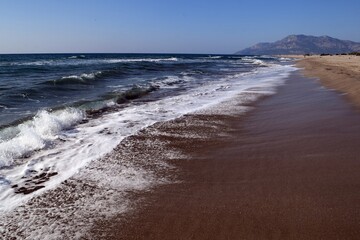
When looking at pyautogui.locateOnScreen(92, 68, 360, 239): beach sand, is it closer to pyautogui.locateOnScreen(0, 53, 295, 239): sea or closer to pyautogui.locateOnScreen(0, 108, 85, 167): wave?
pyautogui.locateOnScreen(0, 53, 295, 239): sea

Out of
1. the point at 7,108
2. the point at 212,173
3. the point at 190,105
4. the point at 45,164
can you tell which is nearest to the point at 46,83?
the point at 7,108

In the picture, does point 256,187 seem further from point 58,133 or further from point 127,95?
point 127,95

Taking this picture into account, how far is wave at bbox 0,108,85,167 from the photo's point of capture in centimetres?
666

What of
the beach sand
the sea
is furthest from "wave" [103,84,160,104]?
the beach sand

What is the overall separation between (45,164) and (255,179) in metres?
3.59

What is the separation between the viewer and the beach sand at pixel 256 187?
3781 mm

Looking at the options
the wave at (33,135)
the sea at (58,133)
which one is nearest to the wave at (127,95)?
the sea at (58,133)

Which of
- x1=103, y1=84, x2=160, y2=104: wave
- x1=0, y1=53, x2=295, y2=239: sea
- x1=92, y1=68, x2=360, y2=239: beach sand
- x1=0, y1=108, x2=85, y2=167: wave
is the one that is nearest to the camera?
x1=92, y1=68, x2=360, y2=239: beach sand

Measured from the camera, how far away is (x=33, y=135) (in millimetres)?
7383

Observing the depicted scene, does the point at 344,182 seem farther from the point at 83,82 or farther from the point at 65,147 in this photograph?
the point at 83,82

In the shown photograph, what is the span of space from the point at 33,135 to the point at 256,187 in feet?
16.0

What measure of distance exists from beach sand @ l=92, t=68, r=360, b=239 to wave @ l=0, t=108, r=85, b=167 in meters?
2.11

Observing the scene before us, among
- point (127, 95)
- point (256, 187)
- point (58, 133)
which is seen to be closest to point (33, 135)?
point (58, 133)

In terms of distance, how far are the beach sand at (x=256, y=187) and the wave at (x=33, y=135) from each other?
211 cm
